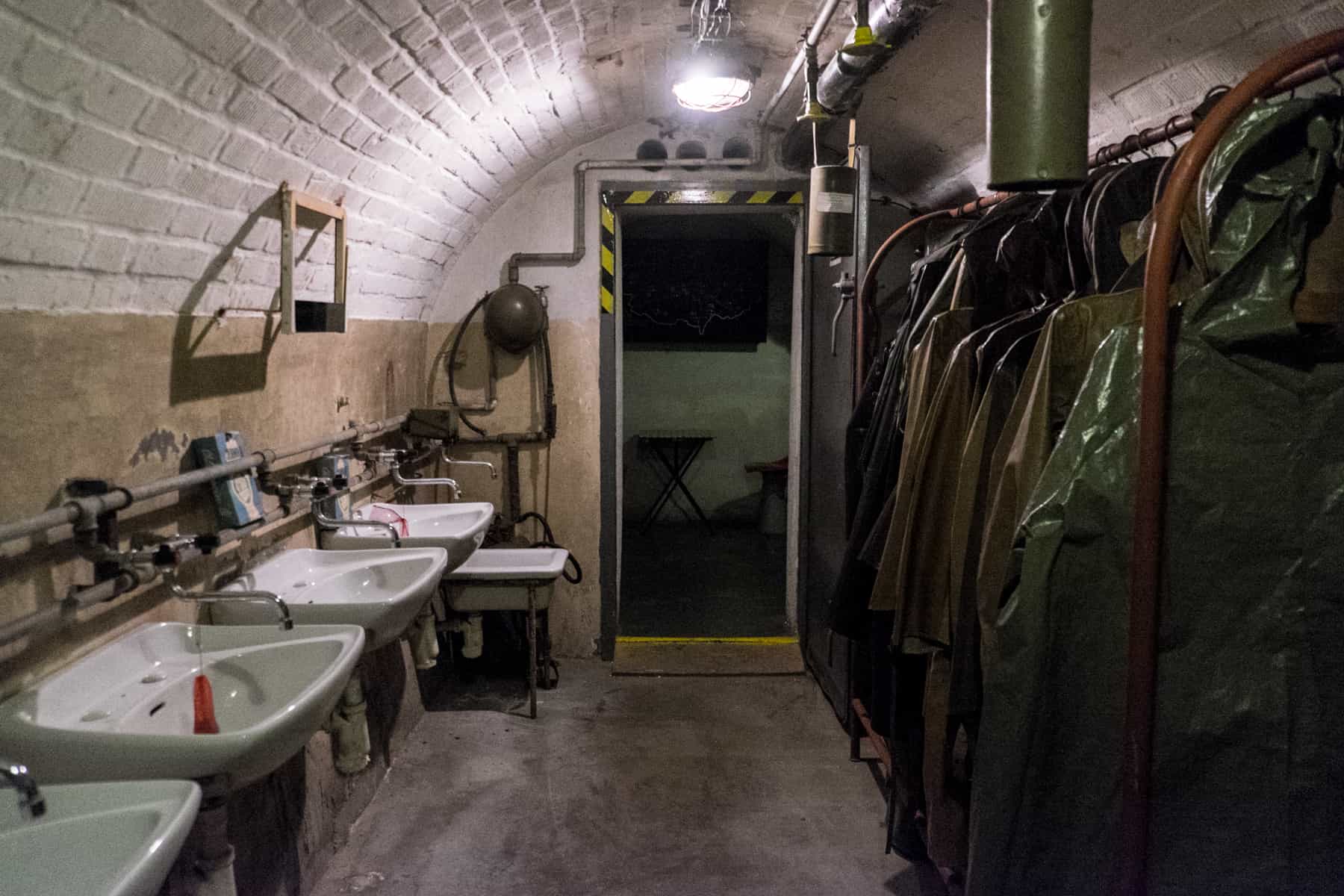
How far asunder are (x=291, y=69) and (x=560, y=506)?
2.74m

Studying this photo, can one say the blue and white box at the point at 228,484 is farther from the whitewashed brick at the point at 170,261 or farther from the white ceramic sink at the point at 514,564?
the white ceramic sink at the point at 514,564

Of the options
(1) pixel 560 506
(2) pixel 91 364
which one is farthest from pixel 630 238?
(2) pixel 91 364

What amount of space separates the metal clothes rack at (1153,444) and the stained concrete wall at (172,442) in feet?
6.34

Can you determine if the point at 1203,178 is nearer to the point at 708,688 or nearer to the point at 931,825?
the point at 931,825

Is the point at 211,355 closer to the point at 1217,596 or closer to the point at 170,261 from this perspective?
the point at 170,261

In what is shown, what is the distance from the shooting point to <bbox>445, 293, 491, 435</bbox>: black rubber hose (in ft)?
14.3

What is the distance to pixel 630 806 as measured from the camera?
3.15 metres

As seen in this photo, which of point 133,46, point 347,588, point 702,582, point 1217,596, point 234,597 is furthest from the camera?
point 702,582

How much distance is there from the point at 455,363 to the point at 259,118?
2378 mm

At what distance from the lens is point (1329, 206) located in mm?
1382


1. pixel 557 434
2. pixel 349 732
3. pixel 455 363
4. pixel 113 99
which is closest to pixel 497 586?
pixel 557 434

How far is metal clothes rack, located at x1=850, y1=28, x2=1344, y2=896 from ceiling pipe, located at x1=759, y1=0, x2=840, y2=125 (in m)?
1.39

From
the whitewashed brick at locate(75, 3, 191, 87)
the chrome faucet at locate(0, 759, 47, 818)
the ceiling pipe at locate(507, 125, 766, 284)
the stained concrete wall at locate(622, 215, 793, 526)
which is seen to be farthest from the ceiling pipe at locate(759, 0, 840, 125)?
the stained concrete wall at locate(622, 215, 793, 526)

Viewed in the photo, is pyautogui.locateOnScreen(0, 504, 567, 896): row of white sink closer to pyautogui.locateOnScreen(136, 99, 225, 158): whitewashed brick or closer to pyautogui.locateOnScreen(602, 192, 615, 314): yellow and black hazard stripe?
pyautogui.locateOnScreen(136, 99, 225, 158): whitewashed brick
